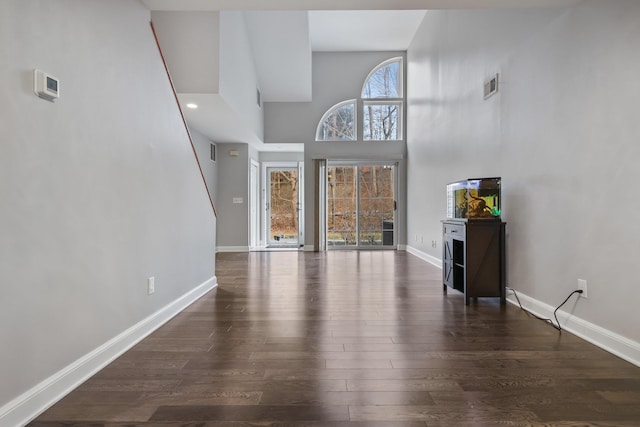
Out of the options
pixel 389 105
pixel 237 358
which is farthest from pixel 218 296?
pixel 389 105

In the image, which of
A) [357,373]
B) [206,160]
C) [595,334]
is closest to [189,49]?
[206,160]

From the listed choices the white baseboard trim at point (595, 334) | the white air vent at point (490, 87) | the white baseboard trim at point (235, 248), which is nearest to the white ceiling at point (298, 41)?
the white baseboard trim at point (235, 248)

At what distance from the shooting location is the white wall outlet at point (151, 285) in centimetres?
265

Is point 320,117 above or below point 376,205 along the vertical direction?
above

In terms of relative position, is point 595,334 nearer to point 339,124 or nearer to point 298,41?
point 298,41

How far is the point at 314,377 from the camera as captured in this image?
1.95m

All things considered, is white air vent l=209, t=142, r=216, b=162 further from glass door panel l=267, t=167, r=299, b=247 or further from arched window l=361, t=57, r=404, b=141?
arched window l=361, t=57, r=404, b=141

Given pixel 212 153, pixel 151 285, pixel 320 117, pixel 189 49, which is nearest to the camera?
pixel 151 285

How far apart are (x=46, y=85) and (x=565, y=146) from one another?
3.31 m

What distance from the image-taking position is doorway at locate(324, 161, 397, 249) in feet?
27.2

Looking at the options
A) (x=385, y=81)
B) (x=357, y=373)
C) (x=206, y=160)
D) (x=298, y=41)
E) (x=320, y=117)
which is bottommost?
(x=357, y=373)

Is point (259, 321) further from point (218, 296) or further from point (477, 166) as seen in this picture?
point (477, 166)

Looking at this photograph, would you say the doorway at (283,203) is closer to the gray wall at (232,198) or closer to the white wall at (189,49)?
the gray wall at (232,198)

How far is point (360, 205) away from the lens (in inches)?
330
